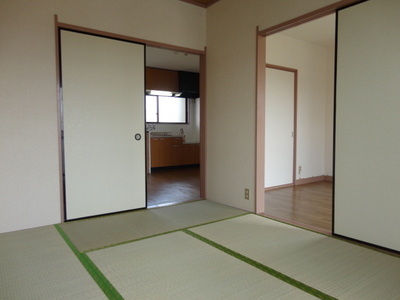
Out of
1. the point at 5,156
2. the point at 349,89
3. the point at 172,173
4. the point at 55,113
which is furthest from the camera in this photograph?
the point at 172,173

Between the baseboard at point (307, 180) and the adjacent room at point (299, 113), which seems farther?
the baseboard at point (307, 180)

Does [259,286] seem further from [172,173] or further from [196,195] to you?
[172,173]

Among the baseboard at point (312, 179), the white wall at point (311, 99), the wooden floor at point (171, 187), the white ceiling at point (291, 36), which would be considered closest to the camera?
the wooden floor at point (171, 187)

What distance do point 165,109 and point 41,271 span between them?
6469mm

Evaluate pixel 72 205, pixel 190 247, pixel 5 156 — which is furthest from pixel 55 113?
pixel 190 247

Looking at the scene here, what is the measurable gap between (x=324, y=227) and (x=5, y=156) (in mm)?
3249

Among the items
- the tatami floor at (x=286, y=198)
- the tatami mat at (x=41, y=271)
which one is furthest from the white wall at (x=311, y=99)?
the tatami mat at (x=41, y=271)

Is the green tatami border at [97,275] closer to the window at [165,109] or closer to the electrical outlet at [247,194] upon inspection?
the electrical outlet at [247,194]

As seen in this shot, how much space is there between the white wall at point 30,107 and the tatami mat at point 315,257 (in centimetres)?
167

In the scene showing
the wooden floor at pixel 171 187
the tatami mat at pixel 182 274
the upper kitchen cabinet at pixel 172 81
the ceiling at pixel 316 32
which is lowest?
the wooden floor at pixel 171 187

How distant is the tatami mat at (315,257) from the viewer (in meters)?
1.83

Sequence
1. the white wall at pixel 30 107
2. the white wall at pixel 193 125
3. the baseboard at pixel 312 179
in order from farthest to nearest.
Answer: the white wall at pixel 193 125
the baseboard at pixel 312 179
the white wall at pixel 30 107

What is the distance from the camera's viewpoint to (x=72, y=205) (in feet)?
10.7

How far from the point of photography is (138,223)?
3.16 m
